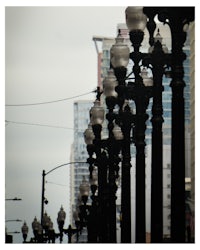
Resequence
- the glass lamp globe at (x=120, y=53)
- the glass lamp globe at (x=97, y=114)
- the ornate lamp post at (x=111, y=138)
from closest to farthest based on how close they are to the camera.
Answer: the glass lamp globe at (x=120, y=53), the ornate lamp post at (x=111, y=138), the glass lamp globe at (x=97, y=114)

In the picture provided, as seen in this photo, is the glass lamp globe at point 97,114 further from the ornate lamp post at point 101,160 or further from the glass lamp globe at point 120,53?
the glass lamp globe at point 120,53

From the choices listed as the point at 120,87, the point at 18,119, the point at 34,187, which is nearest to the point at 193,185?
the point at 120,87

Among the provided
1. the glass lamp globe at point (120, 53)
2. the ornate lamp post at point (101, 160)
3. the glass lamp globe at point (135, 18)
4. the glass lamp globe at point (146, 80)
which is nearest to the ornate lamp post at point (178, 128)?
the glass lamp globe at point (135, 18)

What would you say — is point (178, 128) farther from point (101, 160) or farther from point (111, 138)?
point (101, 160)

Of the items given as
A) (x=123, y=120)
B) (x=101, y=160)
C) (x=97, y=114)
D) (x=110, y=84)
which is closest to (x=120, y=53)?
(x=123, y=120)

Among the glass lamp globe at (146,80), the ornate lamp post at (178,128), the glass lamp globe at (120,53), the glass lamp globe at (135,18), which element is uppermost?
the glass lamp globe at (135,18)

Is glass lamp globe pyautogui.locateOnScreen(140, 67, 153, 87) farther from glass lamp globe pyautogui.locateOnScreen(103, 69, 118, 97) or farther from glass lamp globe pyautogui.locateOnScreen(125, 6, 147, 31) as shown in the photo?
glass lamp globe pyautogui.locateOnScreen(125, 6, 147, 31)

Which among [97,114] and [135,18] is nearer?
[135,18]

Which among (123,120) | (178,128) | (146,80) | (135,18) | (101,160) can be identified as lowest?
(178,128)

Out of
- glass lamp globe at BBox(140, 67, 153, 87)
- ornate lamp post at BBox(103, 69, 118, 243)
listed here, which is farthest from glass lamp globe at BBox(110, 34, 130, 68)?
ornate lamp post at BBox(103, 69, 118, 243)

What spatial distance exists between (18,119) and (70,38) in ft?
6.94

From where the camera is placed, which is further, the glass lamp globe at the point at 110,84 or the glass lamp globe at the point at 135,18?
the glass lamp globe at the point at 110,84

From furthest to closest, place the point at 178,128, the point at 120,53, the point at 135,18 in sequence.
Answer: the point at 120,53
the point at 135,18
the point at 178,128

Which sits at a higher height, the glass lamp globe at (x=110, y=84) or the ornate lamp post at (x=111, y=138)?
the glass lamp globe at (x=110, y=84)
